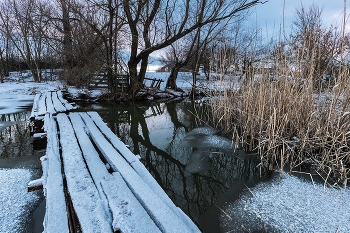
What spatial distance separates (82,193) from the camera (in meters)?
1.24

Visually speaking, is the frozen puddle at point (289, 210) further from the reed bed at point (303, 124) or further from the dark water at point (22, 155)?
the dark water at point (22, 155)

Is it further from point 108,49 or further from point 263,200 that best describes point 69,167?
point 108,49

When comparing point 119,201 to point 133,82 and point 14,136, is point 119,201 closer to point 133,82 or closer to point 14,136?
point 14,136

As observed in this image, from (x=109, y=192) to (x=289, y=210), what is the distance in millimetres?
1179

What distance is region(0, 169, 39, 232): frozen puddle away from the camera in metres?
1.33

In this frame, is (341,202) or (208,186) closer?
(341,202)

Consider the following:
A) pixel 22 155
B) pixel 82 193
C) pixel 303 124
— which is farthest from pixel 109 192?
pixel 303 124

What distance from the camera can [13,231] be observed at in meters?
1.28

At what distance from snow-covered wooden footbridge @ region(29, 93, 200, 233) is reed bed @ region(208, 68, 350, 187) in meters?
1.26

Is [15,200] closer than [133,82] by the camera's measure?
Yes

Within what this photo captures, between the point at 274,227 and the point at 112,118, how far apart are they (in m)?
3.98

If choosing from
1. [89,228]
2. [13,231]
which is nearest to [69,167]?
[13,231]

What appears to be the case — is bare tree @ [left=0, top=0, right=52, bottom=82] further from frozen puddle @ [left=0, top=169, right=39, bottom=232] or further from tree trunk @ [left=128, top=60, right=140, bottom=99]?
frozen puddle @ [left=0, top=169, right=39, bottom=232]

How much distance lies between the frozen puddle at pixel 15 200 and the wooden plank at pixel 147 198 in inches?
23.4
